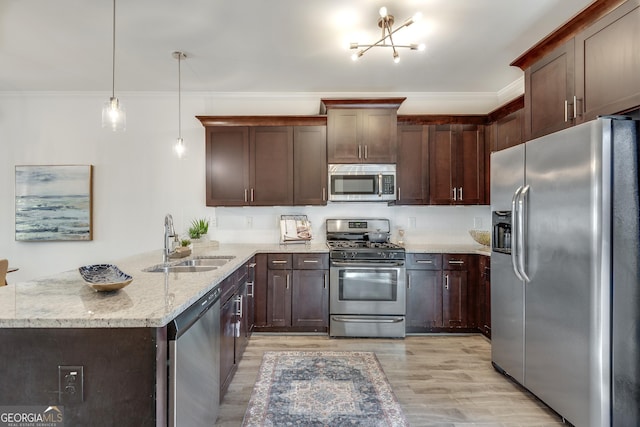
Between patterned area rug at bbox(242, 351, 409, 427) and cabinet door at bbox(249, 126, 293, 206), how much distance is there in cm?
165

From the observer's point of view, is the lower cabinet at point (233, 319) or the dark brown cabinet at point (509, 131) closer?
the lower cabinet at point (233, 319)

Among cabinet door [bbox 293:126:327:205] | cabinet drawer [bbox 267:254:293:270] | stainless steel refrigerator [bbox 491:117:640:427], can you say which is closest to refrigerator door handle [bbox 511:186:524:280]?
stainless steel refrigerator [bbox 491:117:640:427]

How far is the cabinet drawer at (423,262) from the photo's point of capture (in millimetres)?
3537

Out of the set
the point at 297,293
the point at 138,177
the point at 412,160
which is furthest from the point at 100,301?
the point at 412,160

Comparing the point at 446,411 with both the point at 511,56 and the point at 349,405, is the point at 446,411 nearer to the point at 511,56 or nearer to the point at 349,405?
the point at 349,405

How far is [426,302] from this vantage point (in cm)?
354

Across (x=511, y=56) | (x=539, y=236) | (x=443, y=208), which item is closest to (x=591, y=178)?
(x=539, y=236)

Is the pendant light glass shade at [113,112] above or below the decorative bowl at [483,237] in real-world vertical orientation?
above

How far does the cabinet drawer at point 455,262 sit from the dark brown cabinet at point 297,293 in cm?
125

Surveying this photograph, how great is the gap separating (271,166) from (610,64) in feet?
9.59

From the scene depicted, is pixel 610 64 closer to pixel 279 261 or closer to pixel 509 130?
pixel 509 130

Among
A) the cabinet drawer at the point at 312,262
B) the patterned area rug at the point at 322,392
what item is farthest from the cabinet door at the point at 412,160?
the patterned area rug at the point at 322,392

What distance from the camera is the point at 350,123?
12.2 ft

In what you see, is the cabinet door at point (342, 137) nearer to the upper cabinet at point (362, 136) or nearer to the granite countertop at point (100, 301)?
the upper cabinet at point (362, 136)
